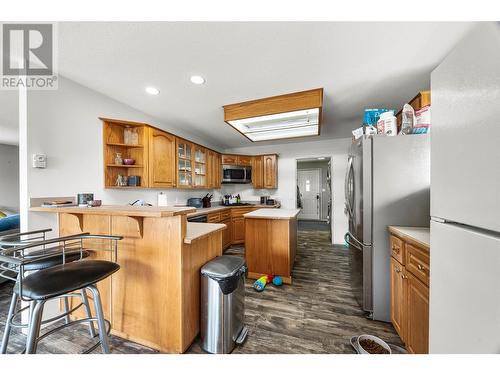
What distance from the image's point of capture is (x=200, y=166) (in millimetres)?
3869

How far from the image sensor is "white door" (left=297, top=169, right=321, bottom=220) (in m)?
7.25

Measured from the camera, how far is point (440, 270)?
67cm

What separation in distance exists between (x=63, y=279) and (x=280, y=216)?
1987 mm

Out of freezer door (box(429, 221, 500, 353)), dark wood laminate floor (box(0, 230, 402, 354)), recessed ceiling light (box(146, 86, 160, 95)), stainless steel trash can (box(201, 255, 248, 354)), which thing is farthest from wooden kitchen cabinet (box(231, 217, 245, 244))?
freezer door (box(429, 221, 500, 353))

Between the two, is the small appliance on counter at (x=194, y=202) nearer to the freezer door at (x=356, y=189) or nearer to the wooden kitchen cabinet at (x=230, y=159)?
the wooden kitchen cabinet at (x=230, y=159)

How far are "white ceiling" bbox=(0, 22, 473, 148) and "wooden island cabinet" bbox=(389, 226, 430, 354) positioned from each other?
4.89ft

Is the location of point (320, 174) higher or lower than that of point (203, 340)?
higher

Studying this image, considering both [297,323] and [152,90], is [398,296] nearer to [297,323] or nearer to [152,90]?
[297,323]

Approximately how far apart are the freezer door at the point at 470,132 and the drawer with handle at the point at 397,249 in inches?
36.8

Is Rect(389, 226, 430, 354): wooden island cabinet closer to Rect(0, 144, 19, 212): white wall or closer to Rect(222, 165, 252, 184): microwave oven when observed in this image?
Rect(222, 165, 252, 184): microwave oven

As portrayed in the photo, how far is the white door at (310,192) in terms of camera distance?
7254 mm
